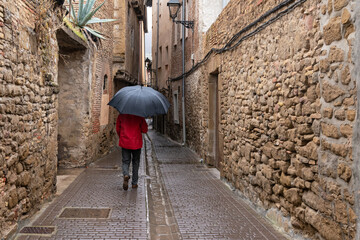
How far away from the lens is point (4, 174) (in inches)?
147

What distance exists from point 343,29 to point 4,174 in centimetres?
354

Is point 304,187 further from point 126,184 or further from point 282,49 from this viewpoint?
point 126,184

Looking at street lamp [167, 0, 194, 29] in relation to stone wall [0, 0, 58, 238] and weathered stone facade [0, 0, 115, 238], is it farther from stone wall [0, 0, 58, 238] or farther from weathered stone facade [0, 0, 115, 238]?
stone wall [0, 0, 58, 238]

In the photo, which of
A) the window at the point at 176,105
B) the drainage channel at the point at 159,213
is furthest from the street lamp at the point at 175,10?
the drainage channel at the point at 159,213

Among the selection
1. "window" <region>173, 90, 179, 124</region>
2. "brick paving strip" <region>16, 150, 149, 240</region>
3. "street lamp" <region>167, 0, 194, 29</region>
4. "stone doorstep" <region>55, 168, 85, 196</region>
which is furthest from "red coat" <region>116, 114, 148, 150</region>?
"window" <region>173, 90, 179, 124</region>

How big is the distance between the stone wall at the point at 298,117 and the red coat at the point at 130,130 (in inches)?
69.8

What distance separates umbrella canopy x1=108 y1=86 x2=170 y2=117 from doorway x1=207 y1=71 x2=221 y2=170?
313 centimetres

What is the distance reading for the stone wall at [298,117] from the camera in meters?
3.05

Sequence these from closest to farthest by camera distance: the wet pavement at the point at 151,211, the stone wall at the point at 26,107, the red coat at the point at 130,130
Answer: the stone wall at the point at 26,107, the wet pavement at the point at 151,211, the red coat at the point at 130,130

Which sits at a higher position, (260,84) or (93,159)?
(260,84)

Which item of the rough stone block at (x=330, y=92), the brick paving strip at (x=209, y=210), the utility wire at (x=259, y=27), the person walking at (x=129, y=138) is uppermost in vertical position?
the utility wire at (x=259, y=27)

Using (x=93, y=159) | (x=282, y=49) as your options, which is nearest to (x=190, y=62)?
(x=93, y=159)

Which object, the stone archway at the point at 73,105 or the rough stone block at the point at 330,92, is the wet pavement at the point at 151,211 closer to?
the stone archway at the point at 73,105

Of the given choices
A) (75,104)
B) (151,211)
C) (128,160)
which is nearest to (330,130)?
(151,211)
